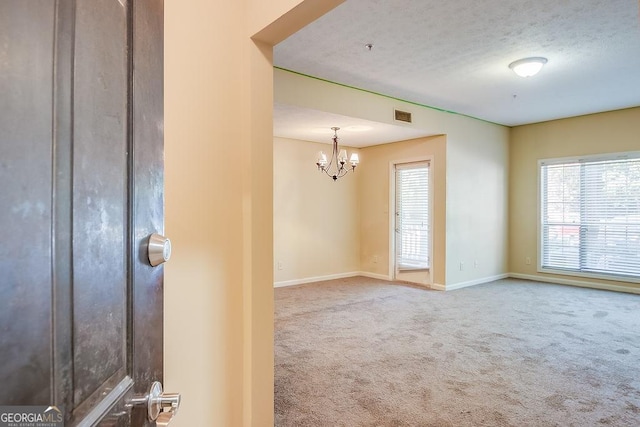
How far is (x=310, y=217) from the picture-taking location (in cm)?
635

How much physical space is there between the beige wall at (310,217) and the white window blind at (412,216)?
0.89 meters

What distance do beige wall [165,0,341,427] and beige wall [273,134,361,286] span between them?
3836 millimetres

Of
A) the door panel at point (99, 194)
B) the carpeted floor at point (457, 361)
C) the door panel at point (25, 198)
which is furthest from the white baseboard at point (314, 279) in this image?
the door panel at point (25, 198)

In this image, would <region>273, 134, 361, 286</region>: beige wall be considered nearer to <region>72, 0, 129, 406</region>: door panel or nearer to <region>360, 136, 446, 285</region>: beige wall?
<region>360, 136, 446, 285</region>: beige wall

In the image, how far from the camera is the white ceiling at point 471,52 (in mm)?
2781

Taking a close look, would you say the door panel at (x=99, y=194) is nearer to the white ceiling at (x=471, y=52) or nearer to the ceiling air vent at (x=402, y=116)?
the white ceiling at (x=471, y=52)

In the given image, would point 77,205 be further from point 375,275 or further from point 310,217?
point 375,275

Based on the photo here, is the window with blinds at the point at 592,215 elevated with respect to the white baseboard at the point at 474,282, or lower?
elevated

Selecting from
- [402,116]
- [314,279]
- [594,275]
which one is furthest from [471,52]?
[594,275]

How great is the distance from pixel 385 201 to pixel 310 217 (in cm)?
143

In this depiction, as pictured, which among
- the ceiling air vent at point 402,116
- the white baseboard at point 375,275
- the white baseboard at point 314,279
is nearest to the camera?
the ceiling air vent at point 402,116

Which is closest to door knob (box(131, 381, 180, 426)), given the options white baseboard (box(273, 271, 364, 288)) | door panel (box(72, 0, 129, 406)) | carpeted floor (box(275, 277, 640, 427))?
door panel (box(72, 0, 129, 406))

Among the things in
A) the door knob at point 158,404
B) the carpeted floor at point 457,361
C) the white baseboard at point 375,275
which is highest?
the door knob at point 158,404

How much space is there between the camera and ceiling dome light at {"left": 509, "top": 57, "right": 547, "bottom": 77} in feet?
11.9
